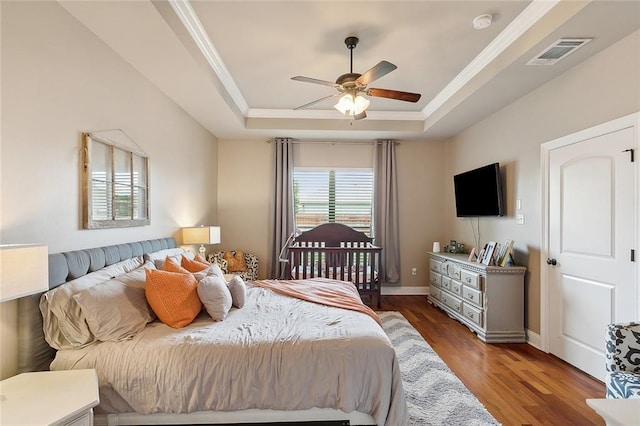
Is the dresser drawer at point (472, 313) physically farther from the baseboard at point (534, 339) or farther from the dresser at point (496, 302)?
the baseboard at point (534, 339)

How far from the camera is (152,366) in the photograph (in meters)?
1.70

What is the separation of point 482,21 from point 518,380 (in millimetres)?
2902

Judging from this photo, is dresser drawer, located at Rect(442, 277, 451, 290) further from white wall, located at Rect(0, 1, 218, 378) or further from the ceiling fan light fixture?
white wall, located at Rect(0, 1, 218, 378)

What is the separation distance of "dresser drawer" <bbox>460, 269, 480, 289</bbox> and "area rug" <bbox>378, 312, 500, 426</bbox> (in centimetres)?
91

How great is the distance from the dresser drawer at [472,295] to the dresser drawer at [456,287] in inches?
3.4

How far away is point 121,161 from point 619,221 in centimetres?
399

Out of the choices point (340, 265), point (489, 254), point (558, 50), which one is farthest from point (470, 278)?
point (558, 50)

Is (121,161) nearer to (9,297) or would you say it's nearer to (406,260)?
(9,297)

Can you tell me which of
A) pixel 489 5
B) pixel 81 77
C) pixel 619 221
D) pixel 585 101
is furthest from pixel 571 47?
pixel 81 77

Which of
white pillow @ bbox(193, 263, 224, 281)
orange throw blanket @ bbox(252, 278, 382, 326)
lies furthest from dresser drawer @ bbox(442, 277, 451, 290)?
white pillow @ bbox(193, 263, 224, 281)

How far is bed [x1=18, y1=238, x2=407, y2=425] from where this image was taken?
1695 mm

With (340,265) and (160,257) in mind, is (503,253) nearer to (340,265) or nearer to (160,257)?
(340,265)

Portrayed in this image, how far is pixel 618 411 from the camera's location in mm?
1059

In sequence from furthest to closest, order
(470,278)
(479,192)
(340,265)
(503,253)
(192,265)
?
(340,265) < (479,192) < (470,278) < (503,253) < (192,265)
